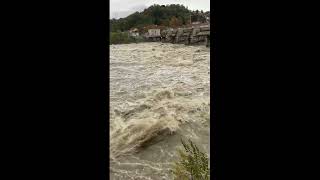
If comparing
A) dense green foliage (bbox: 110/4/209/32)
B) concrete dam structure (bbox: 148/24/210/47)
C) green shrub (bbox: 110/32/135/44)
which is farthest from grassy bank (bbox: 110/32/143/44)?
dense green foliage (bbox: 110/4/209/32)

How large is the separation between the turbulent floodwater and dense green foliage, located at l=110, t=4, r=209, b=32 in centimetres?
1867

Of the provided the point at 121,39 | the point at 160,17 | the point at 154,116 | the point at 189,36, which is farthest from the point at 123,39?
the point at 154,116

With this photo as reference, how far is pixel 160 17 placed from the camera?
30.9 meters

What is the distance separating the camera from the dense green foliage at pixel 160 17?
29.2 metres

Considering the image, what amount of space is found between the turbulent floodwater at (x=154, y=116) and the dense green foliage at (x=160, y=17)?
18.7 meters

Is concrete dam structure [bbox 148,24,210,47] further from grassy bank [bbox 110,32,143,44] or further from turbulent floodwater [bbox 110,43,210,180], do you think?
turbulent floodwater [bbox 110,43,210,180]

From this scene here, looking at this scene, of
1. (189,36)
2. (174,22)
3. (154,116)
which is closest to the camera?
(154,116)

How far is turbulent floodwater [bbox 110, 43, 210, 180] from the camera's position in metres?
4.94

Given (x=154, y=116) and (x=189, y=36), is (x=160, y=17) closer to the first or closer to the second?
(x=189, y=36)

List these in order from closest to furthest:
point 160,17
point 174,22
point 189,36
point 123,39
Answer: point 189,36 < point 123,39 < point 174,22 < point 160,17

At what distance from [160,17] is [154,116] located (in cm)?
2516

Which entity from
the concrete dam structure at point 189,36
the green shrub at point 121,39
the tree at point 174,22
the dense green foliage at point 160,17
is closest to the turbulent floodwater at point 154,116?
the concrete dam structure at point 189,36
